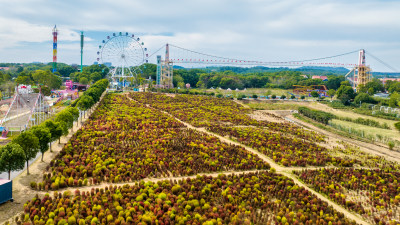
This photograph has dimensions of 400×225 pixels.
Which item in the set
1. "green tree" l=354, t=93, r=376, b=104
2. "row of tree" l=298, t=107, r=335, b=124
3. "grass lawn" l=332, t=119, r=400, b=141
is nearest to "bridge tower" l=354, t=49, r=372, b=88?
"green tree" l=354, t=93, r=376, b=104

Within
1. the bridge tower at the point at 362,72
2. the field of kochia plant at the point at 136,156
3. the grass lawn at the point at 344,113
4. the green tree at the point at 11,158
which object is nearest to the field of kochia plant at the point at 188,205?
the field of kochia plant at the point at 136,156

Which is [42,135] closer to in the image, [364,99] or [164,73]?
[364,99]

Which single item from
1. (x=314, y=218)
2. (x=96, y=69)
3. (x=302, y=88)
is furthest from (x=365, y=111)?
(x=96, y=69)

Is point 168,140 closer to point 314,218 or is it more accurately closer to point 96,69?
point 314,218

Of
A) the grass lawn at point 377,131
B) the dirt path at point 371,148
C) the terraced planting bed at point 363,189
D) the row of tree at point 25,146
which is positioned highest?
the row of tree at point 25,146

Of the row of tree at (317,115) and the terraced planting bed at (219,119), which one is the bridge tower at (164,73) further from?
the row of tree at (317,115)

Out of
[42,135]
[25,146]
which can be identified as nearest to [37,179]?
[25,146]
